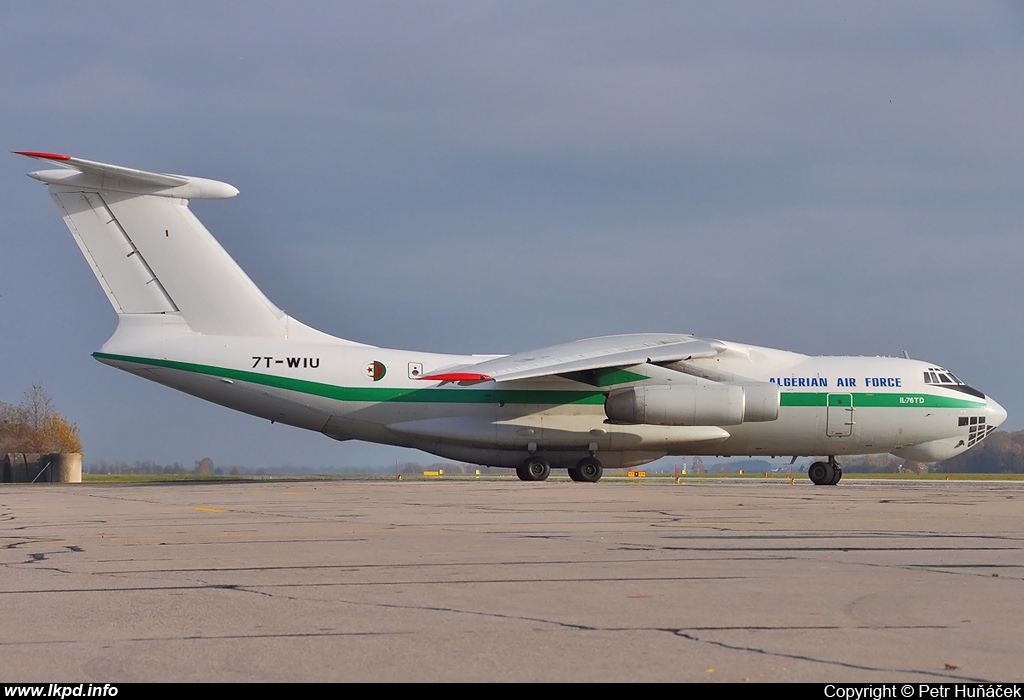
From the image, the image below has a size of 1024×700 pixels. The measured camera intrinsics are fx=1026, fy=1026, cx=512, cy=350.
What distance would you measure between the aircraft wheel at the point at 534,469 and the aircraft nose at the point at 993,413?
38.4 ft

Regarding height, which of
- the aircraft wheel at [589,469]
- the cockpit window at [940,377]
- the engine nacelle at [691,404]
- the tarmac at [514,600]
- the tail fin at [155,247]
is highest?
the tail fin at [155,247]

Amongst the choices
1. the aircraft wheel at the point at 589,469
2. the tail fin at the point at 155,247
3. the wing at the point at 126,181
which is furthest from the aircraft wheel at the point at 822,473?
the wing at the point at 126,181

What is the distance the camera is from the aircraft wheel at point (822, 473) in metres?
27.2

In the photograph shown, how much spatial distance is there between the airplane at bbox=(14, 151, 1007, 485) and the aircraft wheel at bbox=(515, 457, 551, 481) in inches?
1.4

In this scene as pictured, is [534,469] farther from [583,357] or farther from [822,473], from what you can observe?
[822,473]

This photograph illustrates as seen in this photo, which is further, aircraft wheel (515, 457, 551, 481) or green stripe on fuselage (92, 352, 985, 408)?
aircraft wheel (515, 457, 551, 481)

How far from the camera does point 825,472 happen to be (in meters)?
27.2

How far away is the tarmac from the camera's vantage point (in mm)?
4441

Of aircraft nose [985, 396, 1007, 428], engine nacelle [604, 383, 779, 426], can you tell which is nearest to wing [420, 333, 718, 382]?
engine nacelle [604, 383, 779, 426]

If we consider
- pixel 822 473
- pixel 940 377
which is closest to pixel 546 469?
pixel 822 473

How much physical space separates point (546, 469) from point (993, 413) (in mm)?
11942

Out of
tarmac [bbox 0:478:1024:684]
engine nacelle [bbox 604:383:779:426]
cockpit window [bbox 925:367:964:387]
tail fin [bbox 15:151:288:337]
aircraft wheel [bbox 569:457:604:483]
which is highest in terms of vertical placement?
tail fin [bbox 15:151:288:337]

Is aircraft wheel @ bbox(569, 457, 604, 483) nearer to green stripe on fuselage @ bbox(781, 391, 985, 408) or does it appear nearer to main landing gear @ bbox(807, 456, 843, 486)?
green stripe on fuselage @ bbox(781, 391, 985, 408)

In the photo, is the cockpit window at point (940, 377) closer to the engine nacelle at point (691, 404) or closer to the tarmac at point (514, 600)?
the engine nacelle at point (691, 404)
